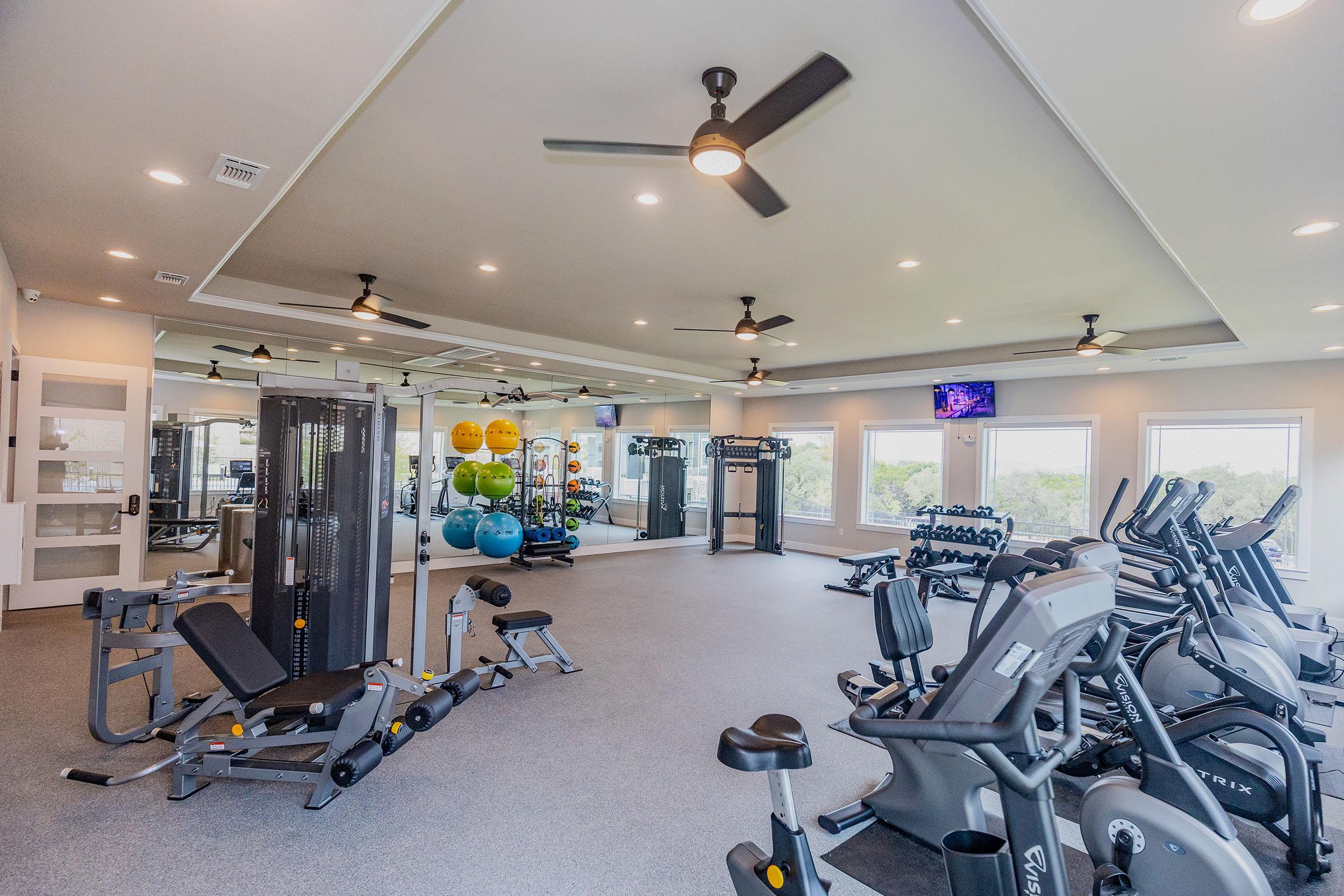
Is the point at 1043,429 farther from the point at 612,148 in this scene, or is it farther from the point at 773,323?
the point at 612,148

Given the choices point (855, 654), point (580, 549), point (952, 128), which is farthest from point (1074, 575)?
point (580, 549)

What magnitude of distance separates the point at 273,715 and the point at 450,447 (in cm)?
629

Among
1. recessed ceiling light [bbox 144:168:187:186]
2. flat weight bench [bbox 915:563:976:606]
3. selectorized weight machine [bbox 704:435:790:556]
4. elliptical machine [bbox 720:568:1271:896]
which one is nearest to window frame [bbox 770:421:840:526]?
selectorized weight machine [bbox 704:435:790:556]

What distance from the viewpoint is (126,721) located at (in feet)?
10.8

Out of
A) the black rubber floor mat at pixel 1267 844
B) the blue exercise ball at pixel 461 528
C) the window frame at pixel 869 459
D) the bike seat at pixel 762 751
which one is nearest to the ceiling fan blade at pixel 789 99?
the bike seat at pixel 762 751

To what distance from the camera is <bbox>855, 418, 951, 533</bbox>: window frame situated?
8844 millimetres

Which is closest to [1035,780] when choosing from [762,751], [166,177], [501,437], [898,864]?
[762,751]

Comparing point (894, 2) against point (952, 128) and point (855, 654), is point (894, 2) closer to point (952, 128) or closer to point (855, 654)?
point (952, 128)

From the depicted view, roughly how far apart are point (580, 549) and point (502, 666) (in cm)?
493

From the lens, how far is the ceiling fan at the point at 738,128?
72.3 inches

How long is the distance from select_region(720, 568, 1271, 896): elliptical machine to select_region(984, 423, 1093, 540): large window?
21.5ft

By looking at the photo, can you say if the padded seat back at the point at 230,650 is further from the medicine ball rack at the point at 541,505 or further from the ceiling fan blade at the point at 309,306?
the medicine ball rack at the point at 541,505

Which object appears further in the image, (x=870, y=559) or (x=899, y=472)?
(x=899, y=472)

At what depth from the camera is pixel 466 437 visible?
7.60 m
